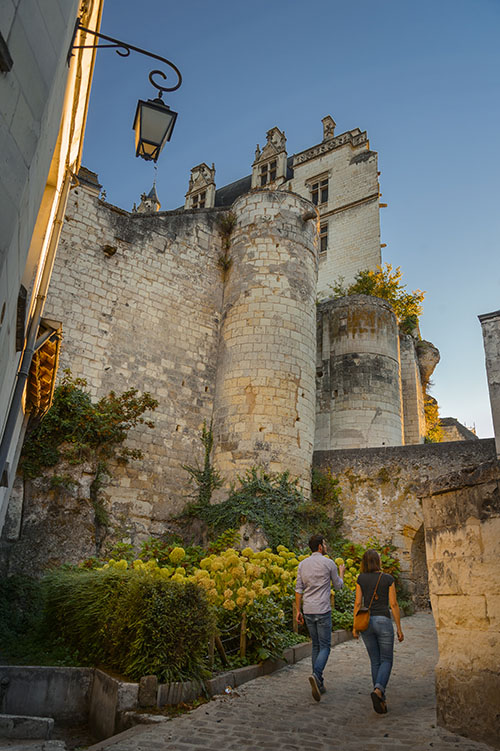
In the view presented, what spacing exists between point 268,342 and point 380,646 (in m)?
7.71

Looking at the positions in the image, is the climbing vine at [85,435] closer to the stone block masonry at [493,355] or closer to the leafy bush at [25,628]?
the leafy bush at [25,628]

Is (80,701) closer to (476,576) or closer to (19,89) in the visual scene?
(476,576)

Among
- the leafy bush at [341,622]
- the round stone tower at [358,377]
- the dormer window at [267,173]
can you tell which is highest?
the dormer window at [267,173]

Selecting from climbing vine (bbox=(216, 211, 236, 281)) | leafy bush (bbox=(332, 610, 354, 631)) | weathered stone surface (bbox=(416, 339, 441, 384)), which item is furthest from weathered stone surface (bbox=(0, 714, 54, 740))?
weathered stone surface (bbox=(416, 339, 441, 384))

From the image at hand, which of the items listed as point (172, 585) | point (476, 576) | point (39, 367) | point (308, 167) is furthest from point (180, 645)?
point (308, 167)

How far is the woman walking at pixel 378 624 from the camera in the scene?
12.2ft

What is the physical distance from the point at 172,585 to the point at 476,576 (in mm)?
2529

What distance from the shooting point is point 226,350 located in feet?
37.9

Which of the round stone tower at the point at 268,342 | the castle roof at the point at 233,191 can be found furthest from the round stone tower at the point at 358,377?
the castle roof at the point at 233,191

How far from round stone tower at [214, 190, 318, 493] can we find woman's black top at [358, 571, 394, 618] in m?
6.08

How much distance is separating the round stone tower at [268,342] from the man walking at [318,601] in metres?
5.52

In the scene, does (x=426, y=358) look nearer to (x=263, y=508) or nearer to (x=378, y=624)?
(x=263, y=508)

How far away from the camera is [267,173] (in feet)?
93.3

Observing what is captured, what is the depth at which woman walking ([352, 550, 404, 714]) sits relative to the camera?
12.2ft
